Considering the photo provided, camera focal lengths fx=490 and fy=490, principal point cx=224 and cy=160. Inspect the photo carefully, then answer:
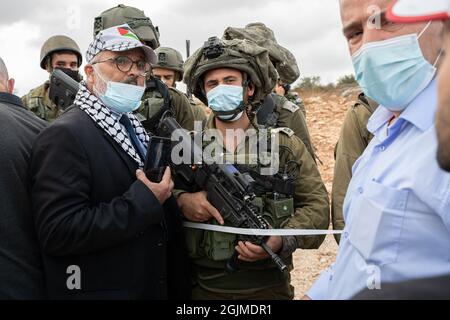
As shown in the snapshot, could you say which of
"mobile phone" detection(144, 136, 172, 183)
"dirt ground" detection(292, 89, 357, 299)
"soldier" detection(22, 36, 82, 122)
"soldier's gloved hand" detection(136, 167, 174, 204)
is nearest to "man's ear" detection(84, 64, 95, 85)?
"mobile phone" detection(144, 136, 172, 183)

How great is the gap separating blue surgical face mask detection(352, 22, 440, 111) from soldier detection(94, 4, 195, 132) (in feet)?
8.63

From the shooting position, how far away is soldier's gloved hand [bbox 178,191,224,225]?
285 centimetres

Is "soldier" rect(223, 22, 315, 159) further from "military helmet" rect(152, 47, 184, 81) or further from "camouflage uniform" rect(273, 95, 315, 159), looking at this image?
"military helmet" rect(152, 47, 184, 81)

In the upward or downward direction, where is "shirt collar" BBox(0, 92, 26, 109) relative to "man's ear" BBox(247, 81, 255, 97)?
downward

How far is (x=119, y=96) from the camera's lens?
2.79 m

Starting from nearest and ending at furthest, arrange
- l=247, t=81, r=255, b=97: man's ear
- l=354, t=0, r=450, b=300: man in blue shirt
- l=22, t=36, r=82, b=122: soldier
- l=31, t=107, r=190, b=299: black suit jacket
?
l=354, t=0, r=450, b=300: man in blue shirt → l=31, t=107, r=190, b=299: black suit jacket → l=247, t=81, r=255, b=97: man's ear → l=22, t=36, r=82, b=122: soldier

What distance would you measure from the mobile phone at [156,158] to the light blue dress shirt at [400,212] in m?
1.15

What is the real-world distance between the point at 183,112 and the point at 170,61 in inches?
75.9

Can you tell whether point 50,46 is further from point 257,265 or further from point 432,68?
point 432,68

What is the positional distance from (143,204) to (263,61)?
152 cm

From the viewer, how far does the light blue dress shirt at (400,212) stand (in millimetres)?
1482

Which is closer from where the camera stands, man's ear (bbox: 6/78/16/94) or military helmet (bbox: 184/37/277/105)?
man's ear (bbox: 6/78/16/94)

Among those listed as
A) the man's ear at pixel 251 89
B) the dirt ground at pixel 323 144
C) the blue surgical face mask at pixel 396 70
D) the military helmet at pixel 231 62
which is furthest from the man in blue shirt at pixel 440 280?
the dirt ground at pixel 323 144

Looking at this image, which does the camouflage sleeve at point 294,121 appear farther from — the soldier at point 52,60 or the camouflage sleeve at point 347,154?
the soldier at point 52,60
